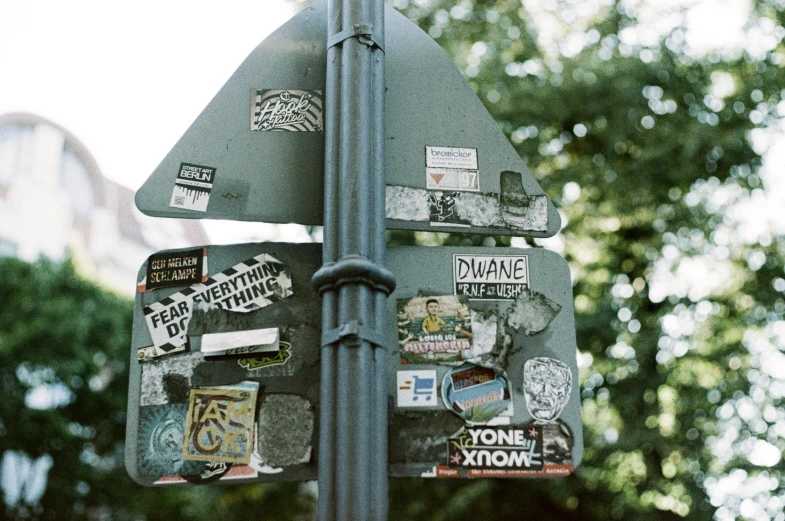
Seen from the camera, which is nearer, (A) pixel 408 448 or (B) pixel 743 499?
(A) pixel 408 448

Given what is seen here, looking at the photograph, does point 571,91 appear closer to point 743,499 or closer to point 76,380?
point 743,499

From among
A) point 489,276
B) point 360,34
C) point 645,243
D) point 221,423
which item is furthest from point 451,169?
point 645,243

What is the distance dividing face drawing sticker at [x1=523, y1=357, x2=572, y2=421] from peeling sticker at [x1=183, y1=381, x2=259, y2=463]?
69 cm

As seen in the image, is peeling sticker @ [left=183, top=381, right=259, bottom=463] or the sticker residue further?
the sticker residue

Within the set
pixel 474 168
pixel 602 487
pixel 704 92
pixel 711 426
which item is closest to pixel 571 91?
pixel 704 92

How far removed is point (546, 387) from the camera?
2.10 m

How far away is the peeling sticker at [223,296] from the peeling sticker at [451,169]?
488 mm

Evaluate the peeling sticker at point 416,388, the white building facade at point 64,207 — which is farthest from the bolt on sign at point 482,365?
the white building facade at point 64,207

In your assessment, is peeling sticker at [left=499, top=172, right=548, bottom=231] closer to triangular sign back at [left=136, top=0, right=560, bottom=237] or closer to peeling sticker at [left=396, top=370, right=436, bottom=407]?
triangular sign back at [left=136, top=0, right=560, bottom=237]

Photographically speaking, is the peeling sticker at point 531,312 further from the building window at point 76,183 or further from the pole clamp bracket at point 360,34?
the building window at point 76,183

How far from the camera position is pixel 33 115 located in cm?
3391

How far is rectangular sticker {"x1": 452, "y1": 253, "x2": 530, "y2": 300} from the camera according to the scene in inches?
86.1

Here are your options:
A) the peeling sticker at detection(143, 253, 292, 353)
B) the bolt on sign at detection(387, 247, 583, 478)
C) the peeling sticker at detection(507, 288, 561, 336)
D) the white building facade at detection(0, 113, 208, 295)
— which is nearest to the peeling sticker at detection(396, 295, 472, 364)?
the bolt on sign at detection(387, 247, 583, 478)

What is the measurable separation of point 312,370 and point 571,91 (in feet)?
35.4
